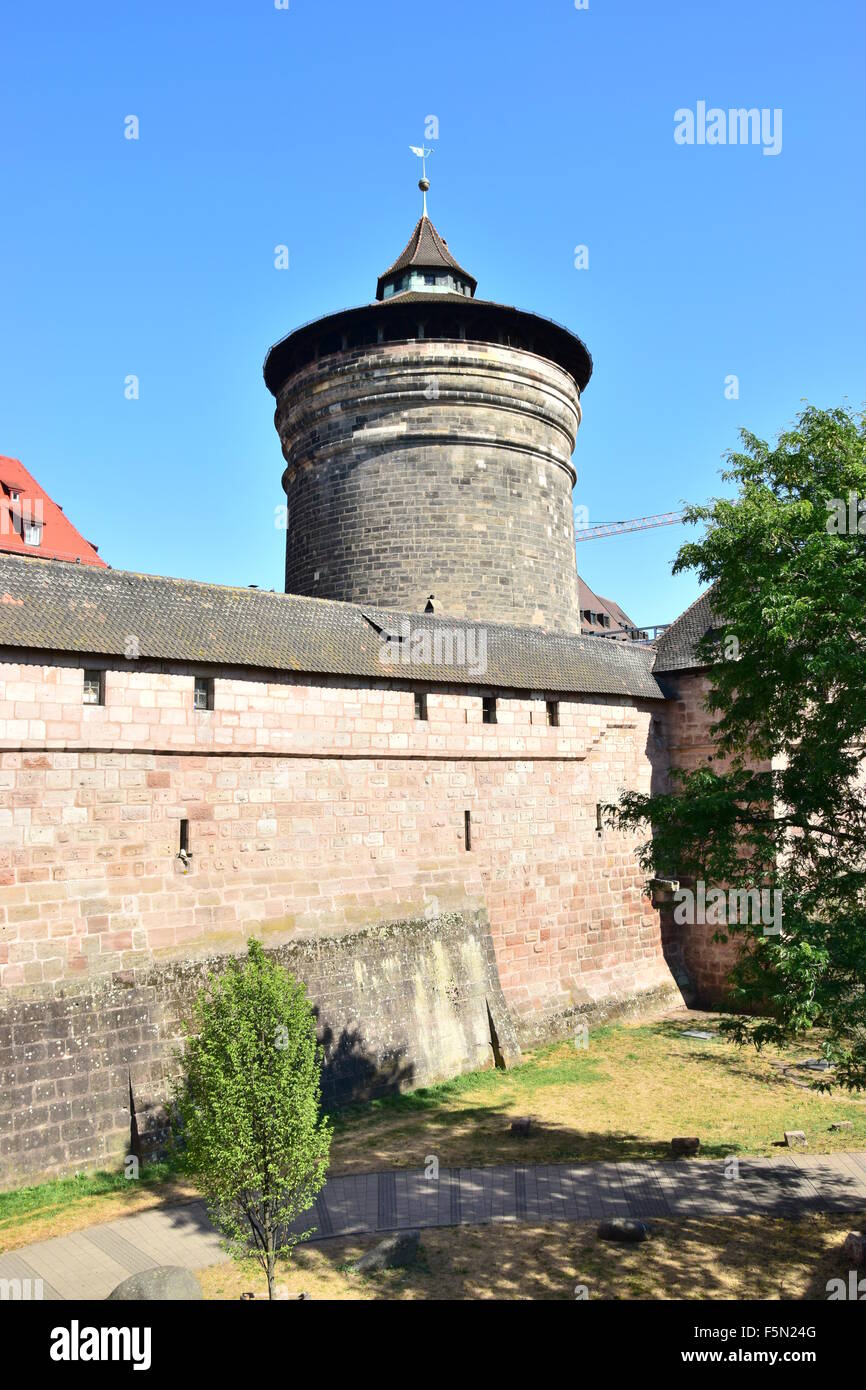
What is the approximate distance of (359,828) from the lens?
15000 millimetres

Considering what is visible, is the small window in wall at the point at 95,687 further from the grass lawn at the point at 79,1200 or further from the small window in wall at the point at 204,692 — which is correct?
the grass lawn at the point at 79,1200

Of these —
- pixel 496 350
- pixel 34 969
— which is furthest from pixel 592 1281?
pixel 496 350

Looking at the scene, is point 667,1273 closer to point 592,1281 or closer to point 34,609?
point 592,1281

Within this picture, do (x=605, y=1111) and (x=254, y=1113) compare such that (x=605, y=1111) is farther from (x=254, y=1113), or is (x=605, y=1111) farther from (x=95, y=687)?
(x=95, y=687)

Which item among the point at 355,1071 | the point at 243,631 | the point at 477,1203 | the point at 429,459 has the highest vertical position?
the point at 429,459

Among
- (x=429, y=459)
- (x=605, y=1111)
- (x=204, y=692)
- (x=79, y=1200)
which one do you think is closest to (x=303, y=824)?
(x=204, y=692)

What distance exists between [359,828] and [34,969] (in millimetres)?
5314

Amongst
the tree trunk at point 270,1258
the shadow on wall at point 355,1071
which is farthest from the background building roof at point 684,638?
the tree trunk at point 270,1258

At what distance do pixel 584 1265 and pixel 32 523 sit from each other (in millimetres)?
30935

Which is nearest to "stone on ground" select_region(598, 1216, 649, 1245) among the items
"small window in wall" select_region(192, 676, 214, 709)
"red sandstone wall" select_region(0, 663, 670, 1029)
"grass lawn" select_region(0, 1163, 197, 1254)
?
"grass lawn" select_region(0, 1163, 197, 1254)

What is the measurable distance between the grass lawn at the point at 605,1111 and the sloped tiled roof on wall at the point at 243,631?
262 inches

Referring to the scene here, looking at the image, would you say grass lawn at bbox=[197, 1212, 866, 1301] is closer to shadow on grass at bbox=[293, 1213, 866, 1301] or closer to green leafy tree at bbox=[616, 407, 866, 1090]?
shadow on grass at bbox=[293, 1213, 866, 1301]

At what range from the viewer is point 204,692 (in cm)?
1358

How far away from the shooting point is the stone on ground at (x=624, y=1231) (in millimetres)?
9594
